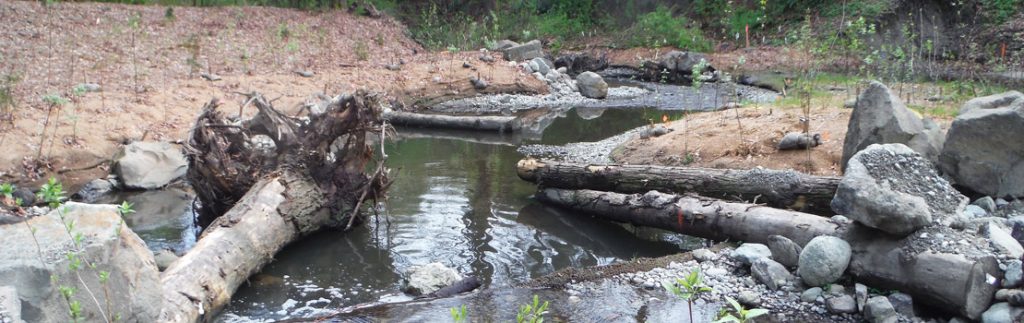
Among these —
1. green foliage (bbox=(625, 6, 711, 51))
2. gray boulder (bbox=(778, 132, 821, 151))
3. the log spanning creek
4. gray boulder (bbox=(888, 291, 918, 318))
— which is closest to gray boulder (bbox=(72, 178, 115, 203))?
the log spanning creek

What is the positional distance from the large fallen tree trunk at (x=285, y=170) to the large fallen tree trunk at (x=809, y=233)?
220cm

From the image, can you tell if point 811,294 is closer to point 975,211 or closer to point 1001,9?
point 975,211

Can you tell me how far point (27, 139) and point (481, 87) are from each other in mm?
9927

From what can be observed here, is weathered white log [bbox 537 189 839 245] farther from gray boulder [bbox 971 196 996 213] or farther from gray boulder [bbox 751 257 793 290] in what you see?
gray boulder [bbox 971 196 996 213]

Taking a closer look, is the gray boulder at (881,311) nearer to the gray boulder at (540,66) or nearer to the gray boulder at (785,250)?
the gray boulder at (785,250)

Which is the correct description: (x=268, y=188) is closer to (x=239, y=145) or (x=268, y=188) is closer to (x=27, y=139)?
(x=239, y=145)

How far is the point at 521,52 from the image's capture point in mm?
21594

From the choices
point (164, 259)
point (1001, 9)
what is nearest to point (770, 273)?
point (164, 259)

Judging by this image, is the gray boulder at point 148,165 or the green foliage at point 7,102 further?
the green foliage at point 7,102

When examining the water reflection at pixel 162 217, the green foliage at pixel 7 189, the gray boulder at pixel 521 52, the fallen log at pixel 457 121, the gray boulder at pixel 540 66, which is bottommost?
the water reflection at pixel 162 217

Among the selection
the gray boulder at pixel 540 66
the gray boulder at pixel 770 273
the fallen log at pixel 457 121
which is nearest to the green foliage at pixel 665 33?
the gray boulder at pixel 540 66

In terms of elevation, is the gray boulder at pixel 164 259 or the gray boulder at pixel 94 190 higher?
the gray boulder at pixel 94 190

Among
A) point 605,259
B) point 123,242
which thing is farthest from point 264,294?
point 605,259

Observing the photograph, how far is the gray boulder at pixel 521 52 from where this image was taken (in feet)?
69.9
